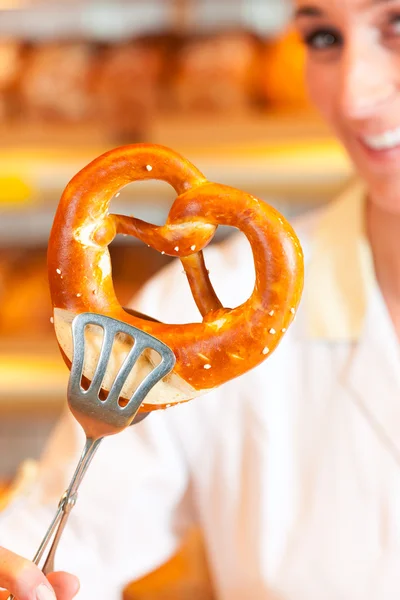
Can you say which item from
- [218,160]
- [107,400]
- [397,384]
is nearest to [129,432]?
[397,384]

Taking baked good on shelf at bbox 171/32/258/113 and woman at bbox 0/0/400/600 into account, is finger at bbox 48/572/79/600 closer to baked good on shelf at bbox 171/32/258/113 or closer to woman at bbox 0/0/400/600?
woman at bbox 0/0/400/600

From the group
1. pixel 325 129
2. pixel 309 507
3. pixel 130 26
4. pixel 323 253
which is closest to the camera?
pixel 309 507

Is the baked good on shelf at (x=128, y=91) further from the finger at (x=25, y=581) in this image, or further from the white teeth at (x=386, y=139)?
the finger at (x=25, y=581)

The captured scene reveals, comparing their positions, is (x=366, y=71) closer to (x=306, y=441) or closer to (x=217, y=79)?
(x=306, y=441)

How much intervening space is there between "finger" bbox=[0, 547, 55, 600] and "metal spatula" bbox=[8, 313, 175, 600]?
2cm

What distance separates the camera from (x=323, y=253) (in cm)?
127

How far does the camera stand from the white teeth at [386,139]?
105 centimetres

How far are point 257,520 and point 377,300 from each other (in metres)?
0.34

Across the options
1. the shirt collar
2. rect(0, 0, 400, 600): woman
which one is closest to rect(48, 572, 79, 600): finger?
rect(0, 0, 400, 600): woman

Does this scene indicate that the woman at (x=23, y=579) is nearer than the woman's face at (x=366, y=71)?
Yes

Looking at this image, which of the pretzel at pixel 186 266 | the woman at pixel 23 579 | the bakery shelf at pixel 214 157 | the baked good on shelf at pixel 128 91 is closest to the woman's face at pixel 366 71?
the pretzel at pixel 186 266

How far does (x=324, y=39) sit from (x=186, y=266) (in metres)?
0.53

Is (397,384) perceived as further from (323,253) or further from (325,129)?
(325,129)

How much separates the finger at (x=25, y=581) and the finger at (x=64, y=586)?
0.15 ft
